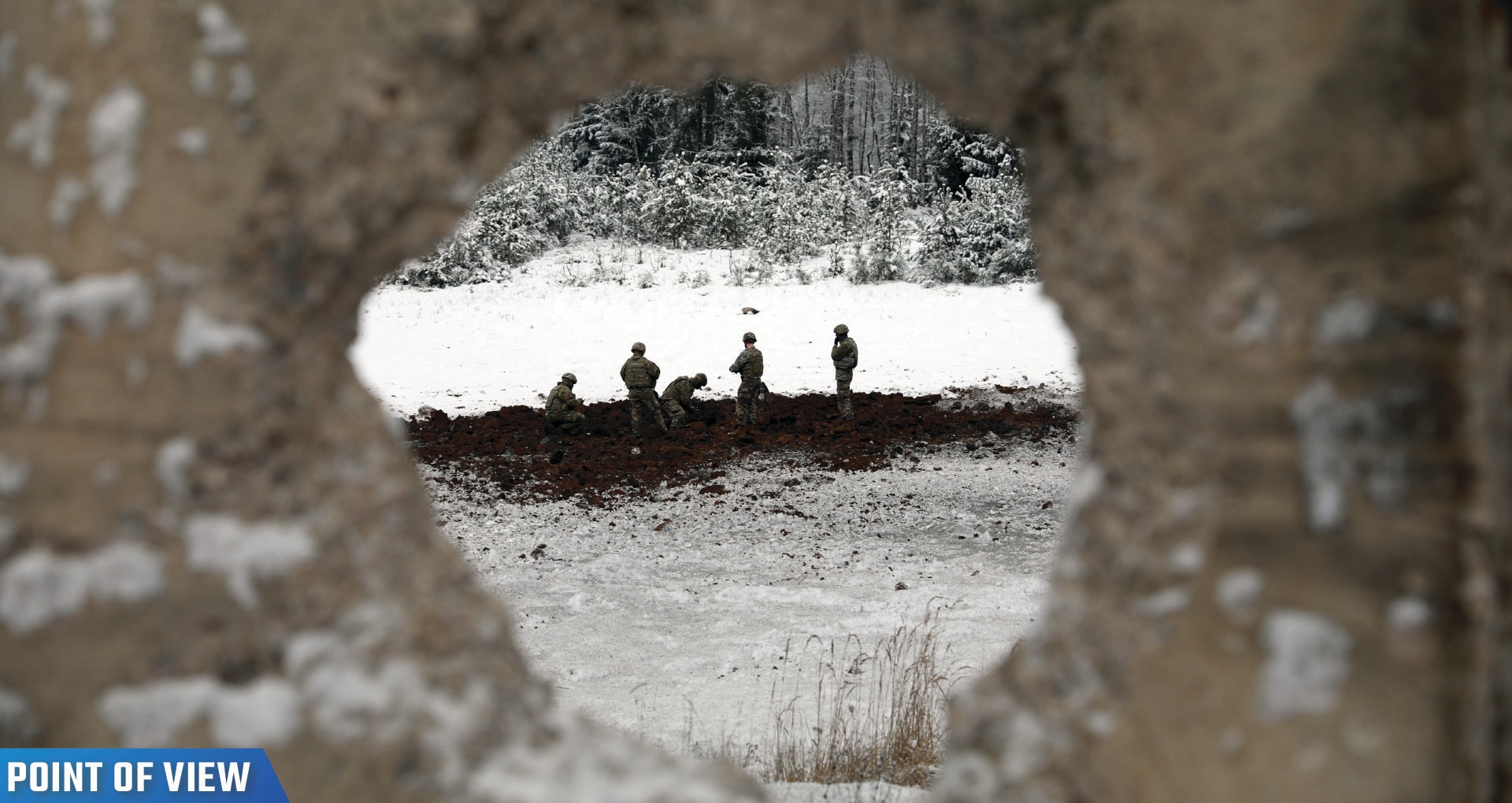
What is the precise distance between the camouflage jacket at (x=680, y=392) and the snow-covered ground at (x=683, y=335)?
1.42m

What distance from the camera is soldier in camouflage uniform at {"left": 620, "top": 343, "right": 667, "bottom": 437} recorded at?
10266mm

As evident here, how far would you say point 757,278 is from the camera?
17.7 metres

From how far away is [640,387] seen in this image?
34.1 ft

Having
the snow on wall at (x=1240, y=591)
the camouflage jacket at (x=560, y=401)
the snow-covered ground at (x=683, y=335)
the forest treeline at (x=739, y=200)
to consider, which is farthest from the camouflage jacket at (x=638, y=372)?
the snow on wall at (x=1240, y=591)

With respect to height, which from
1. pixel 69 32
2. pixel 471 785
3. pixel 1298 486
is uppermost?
pixel 69 32

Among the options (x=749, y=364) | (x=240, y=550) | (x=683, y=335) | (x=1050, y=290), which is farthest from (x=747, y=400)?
(x=240, y=550)

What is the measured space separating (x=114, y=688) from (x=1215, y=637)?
1743mm

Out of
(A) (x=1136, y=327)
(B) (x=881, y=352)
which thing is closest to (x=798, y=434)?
(B) (x=881, y=352)

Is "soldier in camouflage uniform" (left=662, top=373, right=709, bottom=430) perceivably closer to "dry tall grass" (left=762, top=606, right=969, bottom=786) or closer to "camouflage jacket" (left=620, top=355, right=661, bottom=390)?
"camouflage jacket" (left=620, top=355, right=661, bottom=390)

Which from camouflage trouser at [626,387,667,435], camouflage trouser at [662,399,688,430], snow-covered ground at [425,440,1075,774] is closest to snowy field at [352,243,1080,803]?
snow-covered ground at [425,440,1075,774]

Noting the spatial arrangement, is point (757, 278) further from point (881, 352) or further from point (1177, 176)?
point (1177, 176)

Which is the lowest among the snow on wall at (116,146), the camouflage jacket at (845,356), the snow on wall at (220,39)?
the camouflage jacket at (845,356)

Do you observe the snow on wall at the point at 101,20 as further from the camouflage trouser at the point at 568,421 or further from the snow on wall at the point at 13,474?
the camouflage trouser at the point at 568,421

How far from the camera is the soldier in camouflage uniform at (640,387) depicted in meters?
10.3
